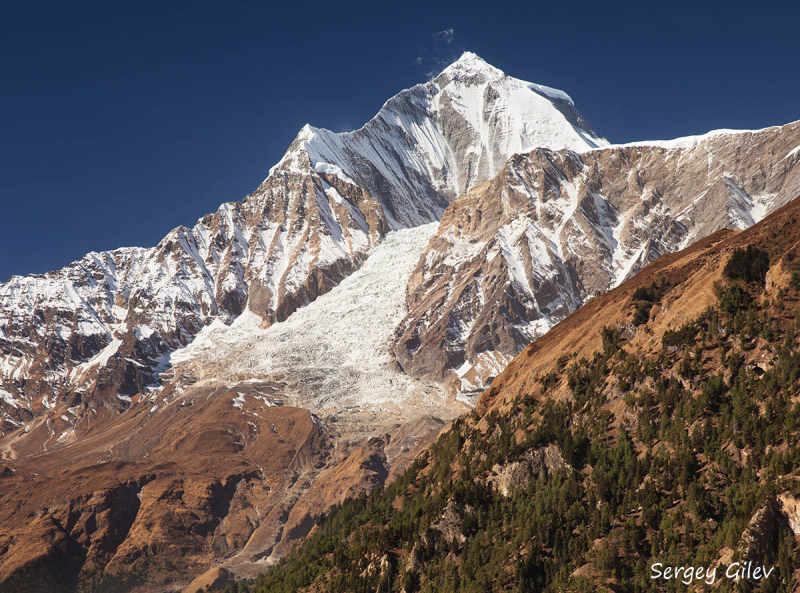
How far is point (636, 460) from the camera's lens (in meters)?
64.4

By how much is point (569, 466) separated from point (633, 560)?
A: 14.7 meters

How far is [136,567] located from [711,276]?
15312cm

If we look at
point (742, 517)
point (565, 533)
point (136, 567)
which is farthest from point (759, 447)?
point (136, 567)

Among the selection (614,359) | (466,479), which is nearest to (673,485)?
(614,359)

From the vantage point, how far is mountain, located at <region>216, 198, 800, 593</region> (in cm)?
5428

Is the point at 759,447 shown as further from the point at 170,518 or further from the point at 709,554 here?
the point at 170,518

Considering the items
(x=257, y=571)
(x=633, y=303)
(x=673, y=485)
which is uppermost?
(x=633, y=303)

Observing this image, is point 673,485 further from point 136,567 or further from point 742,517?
point 136,567

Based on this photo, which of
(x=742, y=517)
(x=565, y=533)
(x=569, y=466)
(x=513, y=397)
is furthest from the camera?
(x=513, y=397)

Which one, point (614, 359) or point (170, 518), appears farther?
point (170, 518)

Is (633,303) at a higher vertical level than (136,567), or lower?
higher

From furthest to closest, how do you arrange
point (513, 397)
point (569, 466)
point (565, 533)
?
1. point (513, 397)
2. point (569, 466)
3. point (565, 533)

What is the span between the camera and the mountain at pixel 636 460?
54281 mm

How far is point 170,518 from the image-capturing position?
198250mm
